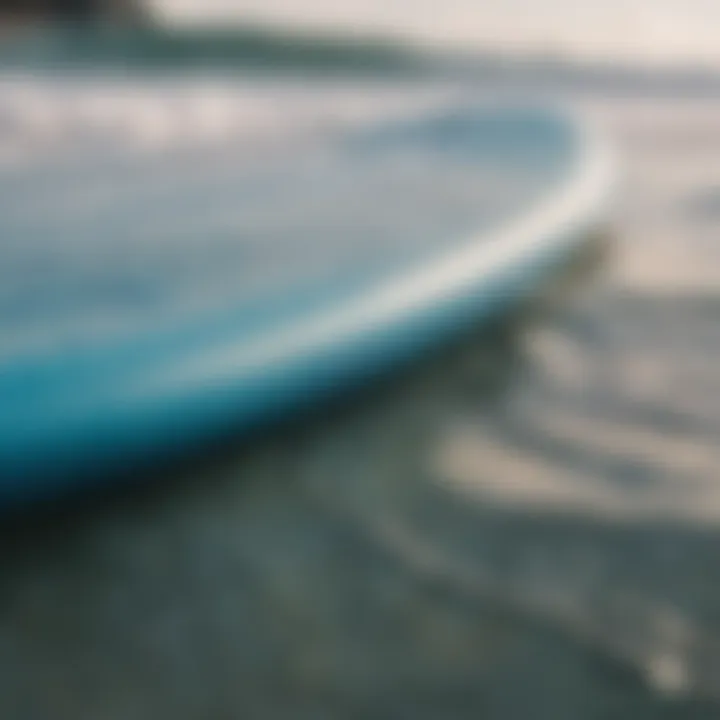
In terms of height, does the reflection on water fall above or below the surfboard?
below

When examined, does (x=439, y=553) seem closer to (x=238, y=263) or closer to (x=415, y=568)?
(x=415, y=568)

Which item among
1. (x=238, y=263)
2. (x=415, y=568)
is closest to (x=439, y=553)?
(x=415, y=568)

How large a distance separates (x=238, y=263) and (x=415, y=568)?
1.27 ft

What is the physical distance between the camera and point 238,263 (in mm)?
1134

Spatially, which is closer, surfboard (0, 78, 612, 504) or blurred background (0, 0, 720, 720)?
blurred background (0, 0, 720, 720)

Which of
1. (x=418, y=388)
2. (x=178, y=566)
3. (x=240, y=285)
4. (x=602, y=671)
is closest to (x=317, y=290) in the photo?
(x=240, y=285)

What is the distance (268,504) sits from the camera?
984 millimetres

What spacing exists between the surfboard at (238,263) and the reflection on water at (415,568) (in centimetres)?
6

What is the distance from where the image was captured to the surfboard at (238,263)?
88 centimetres

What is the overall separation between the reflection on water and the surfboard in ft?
0.19

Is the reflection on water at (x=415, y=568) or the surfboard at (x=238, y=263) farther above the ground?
the surfboard at (x=238, y=263)

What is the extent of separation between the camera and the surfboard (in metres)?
0.88

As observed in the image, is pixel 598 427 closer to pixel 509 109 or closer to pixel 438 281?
pixel 438 281

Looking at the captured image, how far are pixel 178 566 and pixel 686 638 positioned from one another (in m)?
0.38
